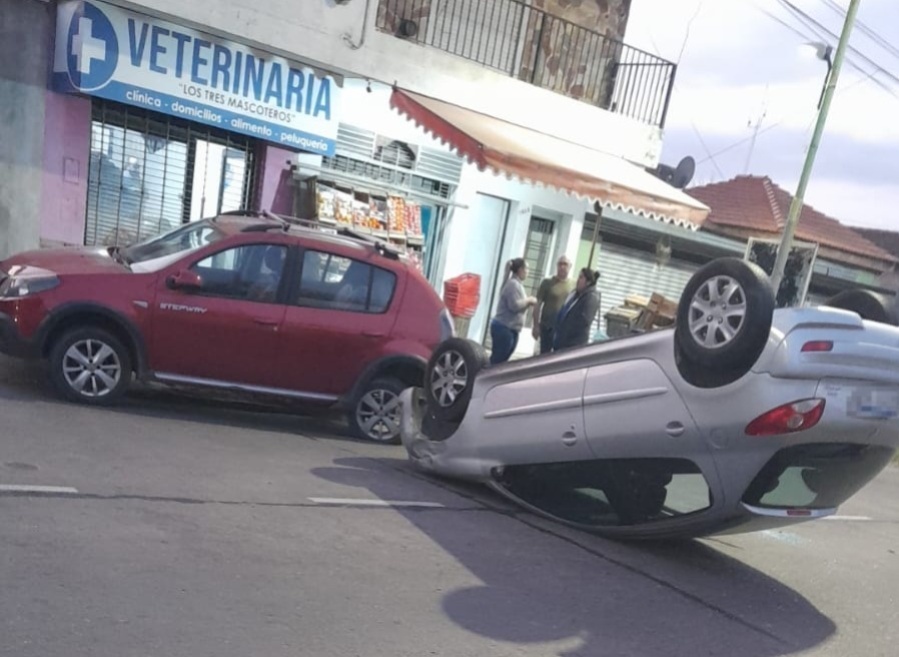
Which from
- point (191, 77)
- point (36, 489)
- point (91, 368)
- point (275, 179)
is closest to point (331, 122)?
point (275, 179)

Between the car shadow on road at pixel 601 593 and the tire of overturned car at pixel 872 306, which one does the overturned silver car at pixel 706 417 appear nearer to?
the tire of overturned car at pixel 872 306

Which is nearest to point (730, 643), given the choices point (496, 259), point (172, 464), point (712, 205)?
point (172, 464)

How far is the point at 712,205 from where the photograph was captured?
2455 cm

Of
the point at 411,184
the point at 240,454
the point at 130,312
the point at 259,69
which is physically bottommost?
the point at 240,454

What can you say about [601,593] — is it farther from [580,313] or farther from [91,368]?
[580,313]

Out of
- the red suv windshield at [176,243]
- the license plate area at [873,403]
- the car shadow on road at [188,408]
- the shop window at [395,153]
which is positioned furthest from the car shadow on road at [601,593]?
the shop window at [395,153]

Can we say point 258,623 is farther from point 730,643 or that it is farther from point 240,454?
point 240,454

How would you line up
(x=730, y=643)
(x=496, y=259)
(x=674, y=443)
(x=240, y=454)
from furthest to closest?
(x=496, y=259)
(x=240, y=454)
(x=674, y=443)
(x=730, y=643)

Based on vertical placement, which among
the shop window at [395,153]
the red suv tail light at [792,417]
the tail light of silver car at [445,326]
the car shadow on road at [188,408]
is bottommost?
the car shadow on road at [188,408]

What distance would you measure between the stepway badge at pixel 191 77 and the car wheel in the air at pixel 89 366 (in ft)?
14.6

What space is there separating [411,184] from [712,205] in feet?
44.2

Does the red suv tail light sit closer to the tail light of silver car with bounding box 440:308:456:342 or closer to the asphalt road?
the asphalt road

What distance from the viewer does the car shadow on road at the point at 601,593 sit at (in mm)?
4426

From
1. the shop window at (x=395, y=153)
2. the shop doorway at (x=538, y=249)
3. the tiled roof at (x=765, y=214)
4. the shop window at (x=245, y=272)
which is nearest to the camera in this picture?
the shop window at (x=245, y=272)
